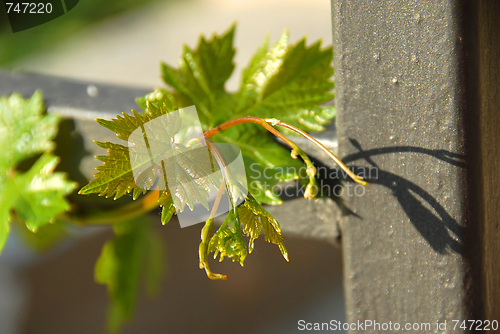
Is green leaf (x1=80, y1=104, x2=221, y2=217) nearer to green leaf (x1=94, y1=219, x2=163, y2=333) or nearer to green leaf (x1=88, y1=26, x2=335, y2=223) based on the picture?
green leaf (x1=88, y1=26, x2=335, y2=223)

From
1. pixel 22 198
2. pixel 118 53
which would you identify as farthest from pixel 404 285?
pixel 118 53

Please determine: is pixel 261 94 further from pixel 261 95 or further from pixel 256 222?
pixel 256 222

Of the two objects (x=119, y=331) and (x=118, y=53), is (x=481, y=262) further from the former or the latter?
(x=118, y=53)

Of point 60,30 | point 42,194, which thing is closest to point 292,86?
point 42,194

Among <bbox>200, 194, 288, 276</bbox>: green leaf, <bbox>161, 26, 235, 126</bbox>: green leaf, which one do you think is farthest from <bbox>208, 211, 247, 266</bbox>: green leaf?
<bbox>161, 26, 235, 126</bbox>: green leaf

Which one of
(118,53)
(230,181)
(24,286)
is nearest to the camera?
(230,181)

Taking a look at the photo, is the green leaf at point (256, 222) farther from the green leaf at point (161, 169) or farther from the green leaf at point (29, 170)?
the green leaf at point (29, 170)
